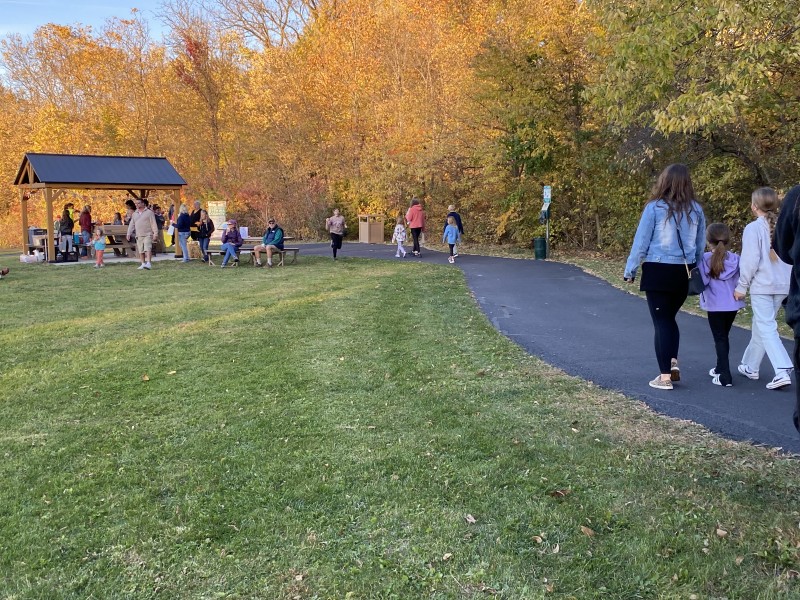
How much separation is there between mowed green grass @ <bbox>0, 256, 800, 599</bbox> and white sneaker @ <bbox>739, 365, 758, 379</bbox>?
4.84 feet

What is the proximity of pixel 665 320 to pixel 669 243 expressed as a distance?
25.7 inches

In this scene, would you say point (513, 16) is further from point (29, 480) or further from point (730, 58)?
point (29, 480)

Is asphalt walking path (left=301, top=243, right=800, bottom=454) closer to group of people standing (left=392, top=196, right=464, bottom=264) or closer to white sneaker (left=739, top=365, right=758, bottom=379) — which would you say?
white sneaker (left=739, top=365, right=758, bottom=379)

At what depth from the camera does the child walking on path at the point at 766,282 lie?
210 inches

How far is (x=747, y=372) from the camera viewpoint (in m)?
5.91

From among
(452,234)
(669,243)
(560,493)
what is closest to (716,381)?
(669,243)

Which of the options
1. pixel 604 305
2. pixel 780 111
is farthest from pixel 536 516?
pixel 780 111

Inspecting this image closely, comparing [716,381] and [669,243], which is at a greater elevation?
[669,243]

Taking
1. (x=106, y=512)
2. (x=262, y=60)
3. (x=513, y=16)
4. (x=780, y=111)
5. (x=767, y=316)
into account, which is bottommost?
(x=106, y=512)

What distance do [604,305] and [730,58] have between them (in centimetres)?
416

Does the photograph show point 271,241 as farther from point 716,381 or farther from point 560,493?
point 560,493

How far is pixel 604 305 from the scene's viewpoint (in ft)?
34.2

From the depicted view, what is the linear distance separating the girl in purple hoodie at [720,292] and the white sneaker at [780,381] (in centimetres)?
32

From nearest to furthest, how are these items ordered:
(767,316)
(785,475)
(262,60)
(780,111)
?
(785,475) < (767,316) < (780,111) < (262,60)
